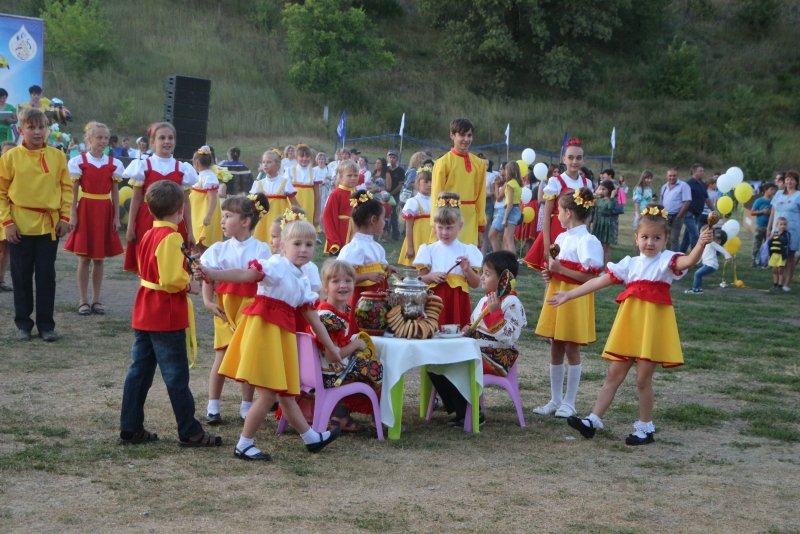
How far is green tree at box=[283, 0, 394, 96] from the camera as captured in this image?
3881 centimetres

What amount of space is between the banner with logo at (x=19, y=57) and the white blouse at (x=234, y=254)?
16.0 meters

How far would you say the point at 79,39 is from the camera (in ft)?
117

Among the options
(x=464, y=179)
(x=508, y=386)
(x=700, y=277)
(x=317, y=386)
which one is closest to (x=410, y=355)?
(x=317, y=386)

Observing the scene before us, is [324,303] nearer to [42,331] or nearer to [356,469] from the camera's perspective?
[356,469]

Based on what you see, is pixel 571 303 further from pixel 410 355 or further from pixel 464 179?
pixel 464 179

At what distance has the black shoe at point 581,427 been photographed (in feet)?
17.5

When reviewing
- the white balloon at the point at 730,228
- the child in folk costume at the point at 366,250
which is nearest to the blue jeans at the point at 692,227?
the white balloon at the point at 730,228

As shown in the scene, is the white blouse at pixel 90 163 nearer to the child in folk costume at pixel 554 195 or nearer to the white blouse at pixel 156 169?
the white blouse at pixel 156 169

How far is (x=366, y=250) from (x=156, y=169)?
3.05m

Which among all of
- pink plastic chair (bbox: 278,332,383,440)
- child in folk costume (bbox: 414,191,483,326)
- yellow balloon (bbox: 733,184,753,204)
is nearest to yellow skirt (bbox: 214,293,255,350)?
pink plastic chair (bbox: 278,332,383,440)

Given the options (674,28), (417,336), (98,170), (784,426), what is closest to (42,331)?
(98,170)

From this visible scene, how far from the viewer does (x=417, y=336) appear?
5.40m

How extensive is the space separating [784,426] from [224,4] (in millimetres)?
46291

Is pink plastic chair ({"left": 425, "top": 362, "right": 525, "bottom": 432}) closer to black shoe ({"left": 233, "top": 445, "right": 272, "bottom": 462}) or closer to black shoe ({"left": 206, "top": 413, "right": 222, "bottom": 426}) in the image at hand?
black shoe ({"left": 233, "top": 445, "right": 272, "bottom": 462})
